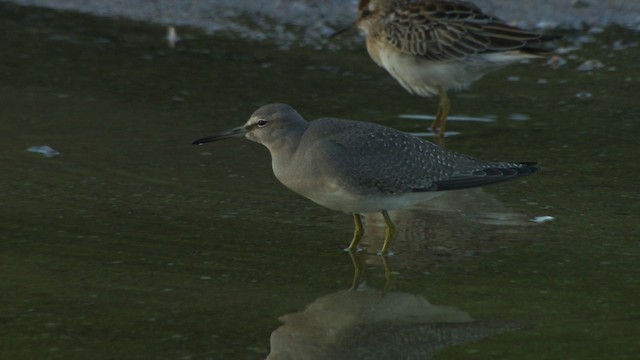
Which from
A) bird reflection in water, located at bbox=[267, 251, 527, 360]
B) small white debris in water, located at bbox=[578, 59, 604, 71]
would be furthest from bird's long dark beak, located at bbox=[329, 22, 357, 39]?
bird reflection in water, located at bbox=[267, 251, 527, 360]

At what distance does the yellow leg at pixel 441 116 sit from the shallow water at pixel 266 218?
0.16m

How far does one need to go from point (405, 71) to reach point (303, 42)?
2146mm

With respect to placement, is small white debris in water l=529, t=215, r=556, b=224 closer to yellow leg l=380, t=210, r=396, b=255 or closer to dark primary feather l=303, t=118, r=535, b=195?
dark primary feather l=303, t=118, r=535, b=195

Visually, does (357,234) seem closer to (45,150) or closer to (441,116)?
(45,150)

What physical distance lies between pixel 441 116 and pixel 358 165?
10.4 ft

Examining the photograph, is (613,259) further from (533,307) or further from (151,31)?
(151,31)

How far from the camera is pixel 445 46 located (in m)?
10.7

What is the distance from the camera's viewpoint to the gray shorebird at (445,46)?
1051cm

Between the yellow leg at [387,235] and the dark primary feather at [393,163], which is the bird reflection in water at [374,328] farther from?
the dark primary feather at [393,163]

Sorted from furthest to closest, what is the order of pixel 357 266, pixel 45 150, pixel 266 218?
pixel 45 150 < pixel 266 218 < pixel 357 266

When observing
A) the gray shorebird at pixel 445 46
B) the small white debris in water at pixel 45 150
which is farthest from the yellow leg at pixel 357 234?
the gray shorebird at pixel 445 46

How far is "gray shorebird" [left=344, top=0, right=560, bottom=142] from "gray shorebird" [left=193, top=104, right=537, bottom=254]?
2772mm

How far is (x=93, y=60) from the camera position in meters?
11.6

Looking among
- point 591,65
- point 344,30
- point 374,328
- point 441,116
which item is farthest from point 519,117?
point 374,328
